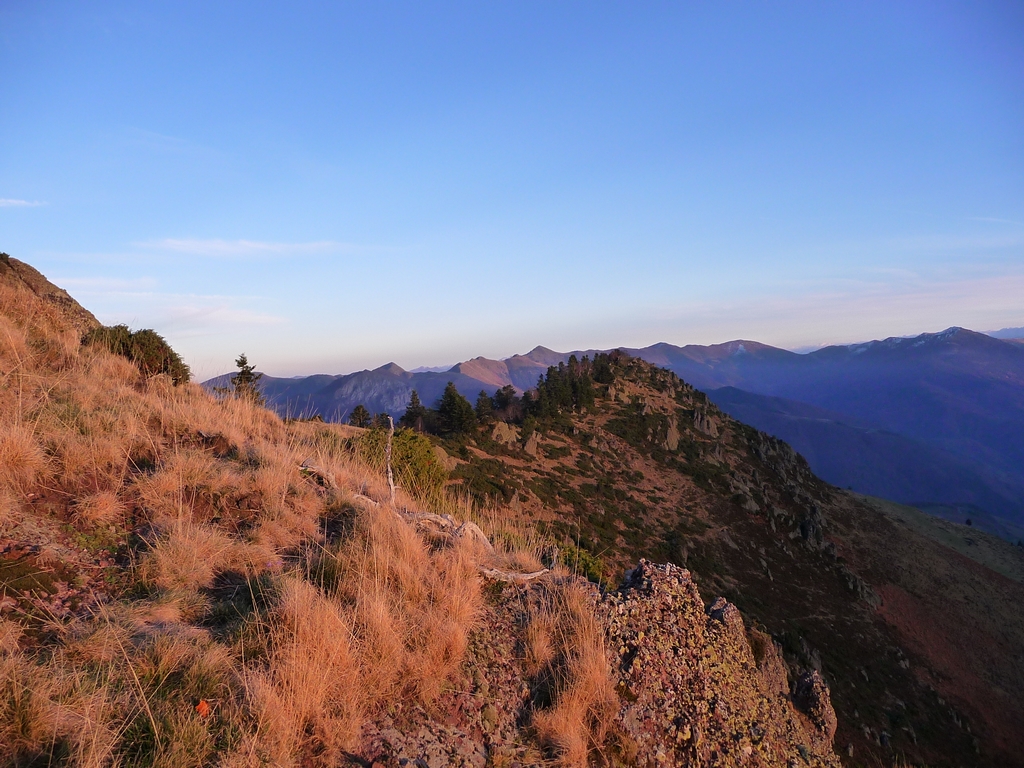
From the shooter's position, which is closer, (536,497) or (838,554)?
(536,497)

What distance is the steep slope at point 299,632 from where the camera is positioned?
7.71 ft

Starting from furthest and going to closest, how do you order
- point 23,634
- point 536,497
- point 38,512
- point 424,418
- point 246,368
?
point 424,418 → point 536,497 → point 246,368 → point 38,512 → point 23,634

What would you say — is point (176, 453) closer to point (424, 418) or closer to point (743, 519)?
point (424, 418)

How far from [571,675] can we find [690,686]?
1226 millimetres

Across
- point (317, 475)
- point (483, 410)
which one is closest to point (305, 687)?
point (317, 475)

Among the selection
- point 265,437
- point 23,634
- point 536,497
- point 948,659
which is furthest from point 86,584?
point 948,659

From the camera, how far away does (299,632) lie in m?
2.85

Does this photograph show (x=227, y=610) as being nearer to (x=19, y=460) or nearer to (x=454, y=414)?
(x=19, y=460)

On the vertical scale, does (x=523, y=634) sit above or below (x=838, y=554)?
above

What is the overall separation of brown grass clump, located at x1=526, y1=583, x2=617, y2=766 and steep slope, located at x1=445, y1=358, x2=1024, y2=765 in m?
11.7

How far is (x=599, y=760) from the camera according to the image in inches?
124

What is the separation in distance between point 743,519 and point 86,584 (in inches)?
1490

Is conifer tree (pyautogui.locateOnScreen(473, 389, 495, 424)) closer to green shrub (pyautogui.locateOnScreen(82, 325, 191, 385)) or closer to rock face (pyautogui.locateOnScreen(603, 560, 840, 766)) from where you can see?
green shrub (pyautogui.locateOnScreen(82, 325, 191, 385))

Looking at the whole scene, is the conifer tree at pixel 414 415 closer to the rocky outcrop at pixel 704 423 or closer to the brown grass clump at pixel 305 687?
the rocky outcrop at pixel 704 423
